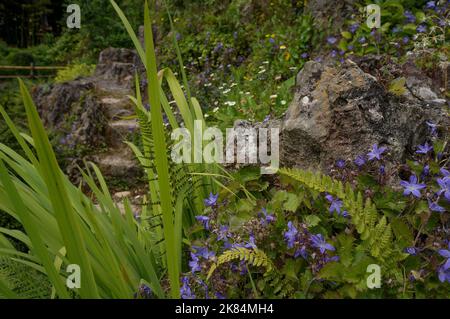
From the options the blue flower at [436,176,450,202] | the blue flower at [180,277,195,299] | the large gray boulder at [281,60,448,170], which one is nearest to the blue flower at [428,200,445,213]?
the blue flower at [436,176,450,202]

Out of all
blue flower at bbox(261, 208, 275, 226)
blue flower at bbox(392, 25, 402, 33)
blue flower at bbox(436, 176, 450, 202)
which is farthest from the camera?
blue flower at bbox(392, 25, 402, 33)

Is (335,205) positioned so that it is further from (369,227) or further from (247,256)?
(247,256)

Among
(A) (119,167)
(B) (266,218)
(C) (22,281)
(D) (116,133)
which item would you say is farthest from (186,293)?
(D) (116,133)

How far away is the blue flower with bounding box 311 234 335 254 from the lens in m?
1.29

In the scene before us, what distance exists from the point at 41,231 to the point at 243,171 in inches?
33.7

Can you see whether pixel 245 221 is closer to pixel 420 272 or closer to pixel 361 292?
pixel 361 292

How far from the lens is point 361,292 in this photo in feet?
4.08

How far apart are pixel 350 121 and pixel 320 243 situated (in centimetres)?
77

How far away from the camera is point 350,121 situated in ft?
6.27

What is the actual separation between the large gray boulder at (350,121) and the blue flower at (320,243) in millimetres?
639

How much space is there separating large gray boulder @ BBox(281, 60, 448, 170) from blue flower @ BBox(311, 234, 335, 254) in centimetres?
64

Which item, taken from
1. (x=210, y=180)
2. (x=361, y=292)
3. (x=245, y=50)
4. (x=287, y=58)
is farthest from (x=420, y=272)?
(x=245, y=50)

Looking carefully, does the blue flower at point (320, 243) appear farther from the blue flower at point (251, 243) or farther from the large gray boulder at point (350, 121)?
the large gray boulder at point (350, 121)

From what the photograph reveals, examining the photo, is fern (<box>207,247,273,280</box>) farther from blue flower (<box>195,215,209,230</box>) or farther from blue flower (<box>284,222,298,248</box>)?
blue flower (<box>195,215,209,230</box>)
